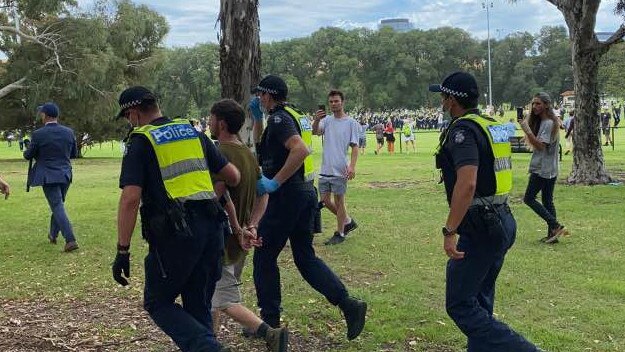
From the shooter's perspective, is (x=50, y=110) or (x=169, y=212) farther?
(x=50, y=110)

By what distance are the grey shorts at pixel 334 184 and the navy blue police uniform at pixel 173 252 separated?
4.78 m

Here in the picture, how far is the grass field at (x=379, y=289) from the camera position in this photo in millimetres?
5172

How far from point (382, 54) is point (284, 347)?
10956cm

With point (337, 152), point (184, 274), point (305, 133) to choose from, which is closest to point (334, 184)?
point (337, 152)

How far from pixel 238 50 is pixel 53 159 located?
286 centimetres

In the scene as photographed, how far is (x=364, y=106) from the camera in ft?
357

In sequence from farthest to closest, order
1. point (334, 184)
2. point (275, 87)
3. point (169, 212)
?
point (334, 184)
point (275, 87)
point (169, 212)

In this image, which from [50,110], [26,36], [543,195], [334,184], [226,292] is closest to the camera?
[226,292]

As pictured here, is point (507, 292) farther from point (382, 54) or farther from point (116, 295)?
point (382, 54)

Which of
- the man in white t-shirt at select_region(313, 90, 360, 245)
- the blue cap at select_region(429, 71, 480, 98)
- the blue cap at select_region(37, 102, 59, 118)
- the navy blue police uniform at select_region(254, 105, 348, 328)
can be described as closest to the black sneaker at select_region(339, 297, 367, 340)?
the navy blue police uniform at select_region(254, 105, 348, 328)

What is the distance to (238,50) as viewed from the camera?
782cm

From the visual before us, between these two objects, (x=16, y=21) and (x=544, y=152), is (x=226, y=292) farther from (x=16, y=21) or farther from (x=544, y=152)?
(x=16, y=21)

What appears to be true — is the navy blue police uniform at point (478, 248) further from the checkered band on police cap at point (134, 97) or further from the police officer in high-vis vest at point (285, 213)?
the checkered band on police cap at point (134, 97)

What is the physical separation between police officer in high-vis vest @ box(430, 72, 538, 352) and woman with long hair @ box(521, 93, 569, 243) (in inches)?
171
